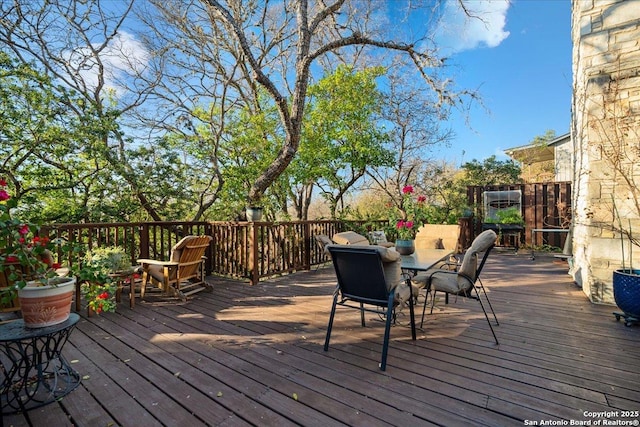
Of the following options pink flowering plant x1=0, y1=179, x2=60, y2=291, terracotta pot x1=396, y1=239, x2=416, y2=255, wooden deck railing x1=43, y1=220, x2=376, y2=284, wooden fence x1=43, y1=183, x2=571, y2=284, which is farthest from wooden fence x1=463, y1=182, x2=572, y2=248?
pink flowering plant x1=0, y1=179, x2=60, y2=291

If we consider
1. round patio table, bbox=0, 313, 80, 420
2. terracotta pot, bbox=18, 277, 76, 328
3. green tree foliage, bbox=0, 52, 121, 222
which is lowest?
round patio table, bbox=0, 313, 80, 420

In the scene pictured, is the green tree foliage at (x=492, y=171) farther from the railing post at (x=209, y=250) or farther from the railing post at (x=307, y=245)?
the railing post at (x=209, y=250)

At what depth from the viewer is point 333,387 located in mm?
2027

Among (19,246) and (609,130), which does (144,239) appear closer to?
(19,246)

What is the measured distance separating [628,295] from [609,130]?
6.60ft

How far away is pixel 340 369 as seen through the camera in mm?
2271

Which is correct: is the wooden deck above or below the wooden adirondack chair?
below

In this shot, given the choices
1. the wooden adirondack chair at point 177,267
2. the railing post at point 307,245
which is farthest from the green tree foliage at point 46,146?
the railing post at point 307,245

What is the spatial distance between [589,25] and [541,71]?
7128 mm

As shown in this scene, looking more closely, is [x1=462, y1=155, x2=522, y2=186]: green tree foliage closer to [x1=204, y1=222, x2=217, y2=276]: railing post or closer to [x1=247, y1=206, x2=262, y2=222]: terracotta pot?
[x1=247, y1=206, x2=262, y2=222]: terracotta pot

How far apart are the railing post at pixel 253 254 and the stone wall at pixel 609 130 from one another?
15.5 feet

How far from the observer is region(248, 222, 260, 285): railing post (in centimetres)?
516

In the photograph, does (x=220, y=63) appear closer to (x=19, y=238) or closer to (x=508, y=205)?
(x=19, y=238)

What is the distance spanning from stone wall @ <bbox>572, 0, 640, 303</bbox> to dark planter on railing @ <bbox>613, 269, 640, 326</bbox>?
701 mm
